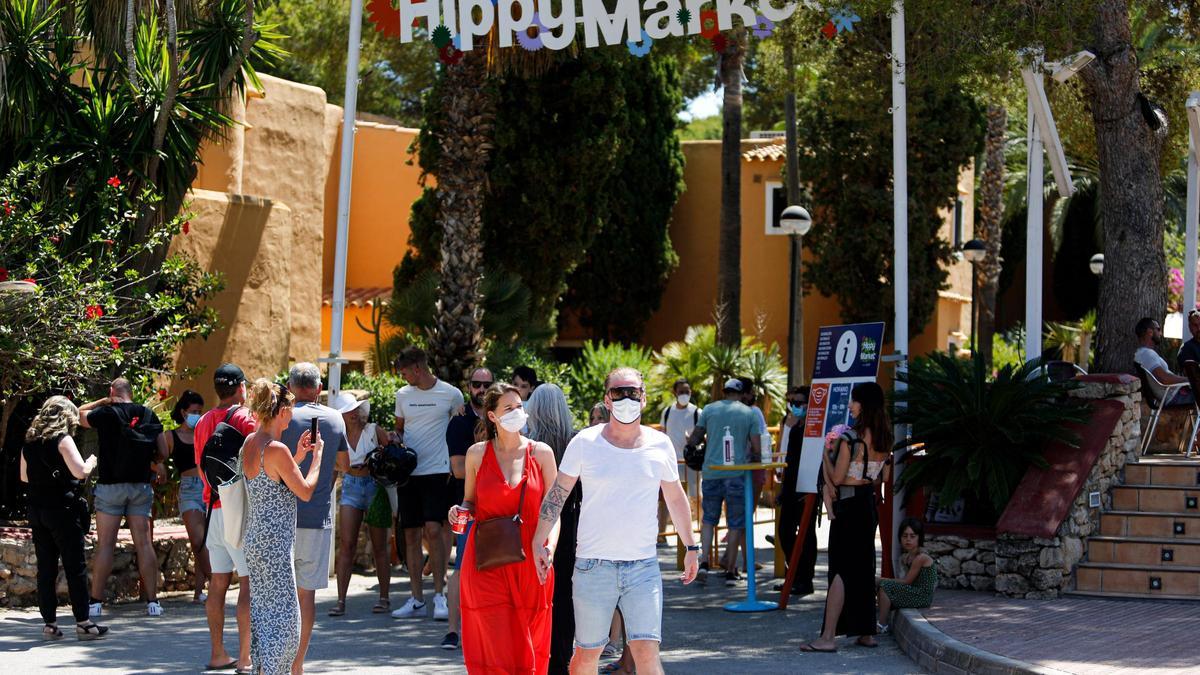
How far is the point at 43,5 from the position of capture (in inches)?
561

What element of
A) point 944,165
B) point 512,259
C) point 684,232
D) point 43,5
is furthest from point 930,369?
point 684,232

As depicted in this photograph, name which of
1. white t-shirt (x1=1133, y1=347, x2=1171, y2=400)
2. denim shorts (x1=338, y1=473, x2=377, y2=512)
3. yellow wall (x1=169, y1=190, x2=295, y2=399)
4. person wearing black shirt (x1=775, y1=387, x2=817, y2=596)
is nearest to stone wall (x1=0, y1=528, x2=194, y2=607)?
denim shorts (x1=338, y1=473, x2=377, y2=512)

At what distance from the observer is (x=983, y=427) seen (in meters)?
11.8

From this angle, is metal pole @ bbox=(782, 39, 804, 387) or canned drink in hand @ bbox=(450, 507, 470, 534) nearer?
canned drink in hand @ bbox=(450, 507, 470, 534)

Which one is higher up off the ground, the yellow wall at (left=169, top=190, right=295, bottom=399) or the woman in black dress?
the yellow wall at (left=169, top=190, right=295, bottom=399)

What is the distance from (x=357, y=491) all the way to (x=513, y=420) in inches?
184

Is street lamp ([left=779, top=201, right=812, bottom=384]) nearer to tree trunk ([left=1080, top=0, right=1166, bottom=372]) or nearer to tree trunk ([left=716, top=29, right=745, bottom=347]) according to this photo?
tree trunk ([left=716, top=29, right=745, bottom=347])

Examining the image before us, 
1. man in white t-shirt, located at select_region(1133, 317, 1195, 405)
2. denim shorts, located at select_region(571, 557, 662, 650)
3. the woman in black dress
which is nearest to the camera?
denim shorts, located at select_region(571, 557, 662, 650)

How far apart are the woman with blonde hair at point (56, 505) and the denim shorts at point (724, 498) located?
18.0 feet

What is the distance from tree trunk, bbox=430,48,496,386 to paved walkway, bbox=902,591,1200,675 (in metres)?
8.83

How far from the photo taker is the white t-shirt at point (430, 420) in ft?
35.6

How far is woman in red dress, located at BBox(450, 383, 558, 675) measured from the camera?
22.8ft

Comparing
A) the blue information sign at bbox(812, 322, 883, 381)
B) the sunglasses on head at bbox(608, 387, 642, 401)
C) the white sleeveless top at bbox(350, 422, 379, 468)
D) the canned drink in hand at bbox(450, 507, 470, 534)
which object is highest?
the blue information sign at bbox(812, 322, 883, 381)

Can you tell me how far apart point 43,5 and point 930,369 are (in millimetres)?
9436
